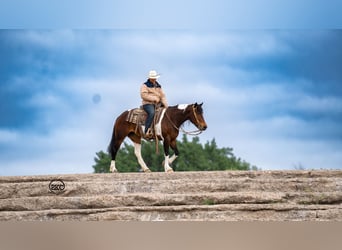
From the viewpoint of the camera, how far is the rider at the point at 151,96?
351 inches

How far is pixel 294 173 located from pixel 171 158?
42.8 inches

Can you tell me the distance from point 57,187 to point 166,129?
1.08 m

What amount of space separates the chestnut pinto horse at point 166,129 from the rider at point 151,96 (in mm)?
86

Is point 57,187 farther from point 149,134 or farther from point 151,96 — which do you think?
point 151,96

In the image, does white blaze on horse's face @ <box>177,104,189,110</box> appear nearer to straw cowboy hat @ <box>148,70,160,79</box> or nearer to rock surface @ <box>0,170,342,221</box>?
straw cowboy hat @ <box>148,70,160,79</box>

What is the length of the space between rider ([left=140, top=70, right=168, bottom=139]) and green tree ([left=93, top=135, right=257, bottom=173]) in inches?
7.8

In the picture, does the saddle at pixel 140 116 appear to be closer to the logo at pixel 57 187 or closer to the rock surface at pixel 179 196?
the rock surface at pixel 179 196

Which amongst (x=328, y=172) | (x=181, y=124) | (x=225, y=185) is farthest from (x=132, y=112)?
(x=328, y=172)

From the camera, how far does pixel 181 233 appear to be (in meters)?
8.48

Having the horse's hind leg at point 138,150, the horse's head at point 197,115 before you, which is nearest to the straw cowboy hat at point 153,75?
the horse's head at point 197,115

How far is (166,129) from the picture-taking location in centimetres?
896

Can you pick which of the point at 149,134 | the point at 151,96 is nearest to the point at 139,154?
the point at 149,134

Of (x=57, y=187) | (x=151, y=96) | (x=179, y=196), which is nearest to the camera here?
(x=179, y=196)

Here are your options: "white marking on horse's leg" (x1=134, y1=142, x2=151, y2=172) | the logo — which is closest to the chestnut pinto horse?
"white marking on horse's leg" (x1=134, y1=142, x2=151, y2=172)
